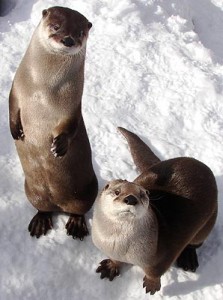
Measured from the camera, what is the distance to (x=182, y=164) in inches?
111

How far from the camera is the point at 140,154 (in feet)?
10.8

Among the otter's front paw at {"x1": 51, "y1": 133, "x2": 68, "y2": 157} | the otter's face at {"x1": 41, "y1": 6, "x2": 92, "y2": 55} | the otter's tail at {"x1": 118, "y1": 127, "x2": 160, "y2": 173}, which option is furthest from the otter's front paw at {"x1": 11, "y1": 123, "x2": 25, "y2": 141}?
the otter's tail at {"x1": 118, "y1": 127, "x2": 160, "y2": 173}

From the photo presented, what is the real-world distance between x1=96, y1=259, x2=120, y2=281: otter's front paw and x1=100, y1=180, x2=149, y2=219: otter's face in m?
0.60

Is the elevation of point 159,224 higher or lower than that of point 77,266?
higher

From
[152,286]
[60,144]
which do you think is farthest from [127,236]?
[60,144]

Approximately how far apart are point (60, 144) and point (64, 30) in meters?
0.60

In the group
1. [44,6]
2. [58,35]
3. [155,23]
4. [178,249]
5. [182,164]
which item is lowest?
[44,6]

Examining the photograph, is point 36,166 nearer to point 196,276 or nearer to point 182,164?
point 182,164

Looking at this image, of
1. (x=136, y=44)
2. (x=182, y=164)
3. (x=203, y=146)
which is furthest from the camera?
(x=136, y=44)

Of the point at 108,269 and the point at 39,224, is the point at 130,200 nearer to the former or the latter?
the point at 108,269

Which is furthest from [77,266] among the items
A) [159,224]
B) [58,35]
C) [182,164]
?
[58,35]

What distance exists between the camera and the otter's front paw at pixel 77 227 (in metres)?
3.04

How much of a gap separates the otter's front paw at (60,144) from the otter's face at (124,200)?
376mm

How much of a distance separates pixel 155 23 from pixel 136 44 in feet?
1.29
